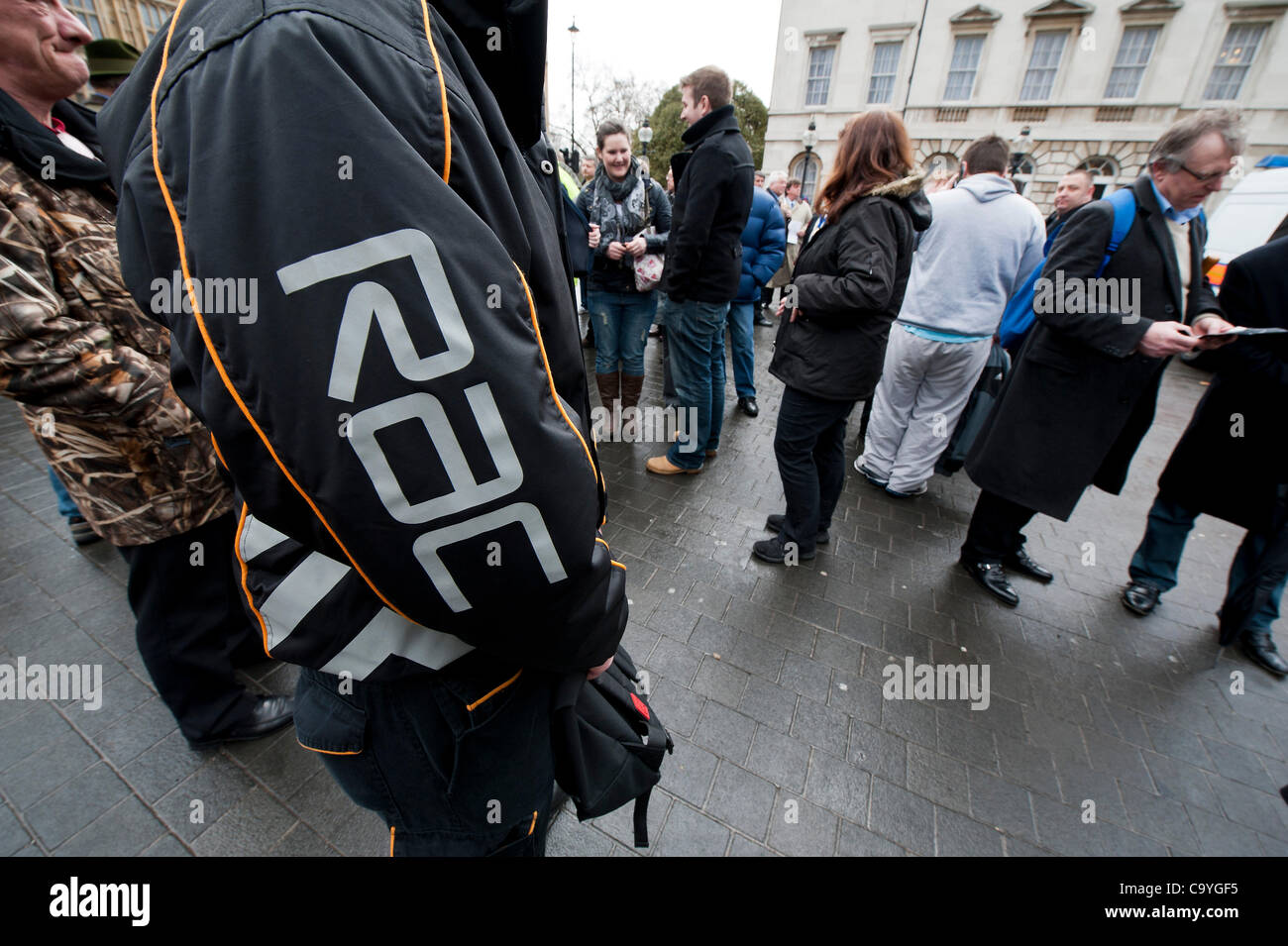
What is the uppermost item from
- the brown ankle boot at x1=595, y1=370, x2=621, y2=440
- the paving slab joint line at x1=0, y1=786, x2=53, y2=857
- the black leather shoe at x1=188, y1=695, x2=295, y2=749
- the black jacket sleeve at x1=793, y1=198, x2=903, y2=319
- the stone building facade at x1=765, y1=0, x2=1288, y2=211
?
the stone building facade at x1=765, y1=0, x2=1288, y2=211

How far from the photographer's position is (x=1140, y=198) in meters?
2.65

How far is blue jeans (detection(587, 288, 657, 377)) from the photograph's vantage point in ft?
14.7

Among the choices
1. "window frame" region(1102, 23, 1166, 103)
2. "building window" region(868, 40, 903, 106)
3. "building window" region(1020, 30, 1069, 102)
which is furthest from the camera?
"building window" region(868, 40, 903, 106)

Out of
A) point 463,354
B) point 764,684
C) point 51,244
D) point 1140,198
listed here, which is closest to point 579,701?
point 463,354

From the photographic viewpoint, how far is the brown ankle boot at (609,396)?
191 inches

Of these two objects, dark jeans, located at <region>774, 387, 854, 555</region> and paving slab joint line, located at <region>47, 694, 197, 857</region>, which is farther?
dark jeans, located at <region>774, 387, 854, 555</region>

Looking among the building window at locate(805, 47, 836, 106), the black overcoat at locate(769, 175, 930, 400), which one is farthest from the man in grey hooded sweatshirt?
the building window at locate(805, 47, 836, 106)

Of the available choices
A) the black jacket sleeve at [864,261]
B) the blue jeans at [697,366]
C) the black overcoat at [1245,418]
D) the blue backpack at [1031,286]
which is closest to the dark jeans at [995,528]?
the black overcoat at [1245,418]

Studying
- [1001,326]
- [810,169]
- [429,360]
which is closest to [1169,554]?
[1001,326]

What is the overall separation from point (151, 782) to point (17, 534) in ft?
7.88

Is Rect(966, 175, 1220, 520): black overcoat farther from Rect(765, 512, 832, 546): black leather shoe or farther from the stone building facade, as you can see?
the stone building facade

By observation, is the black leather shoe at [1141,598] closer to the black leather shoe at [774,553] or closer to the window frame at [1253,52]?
the black leather shoe at [774,553]

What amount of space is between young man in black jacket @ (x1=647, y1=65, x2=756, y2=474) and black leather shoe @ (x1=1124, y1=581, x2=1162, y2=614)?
271 centimetres

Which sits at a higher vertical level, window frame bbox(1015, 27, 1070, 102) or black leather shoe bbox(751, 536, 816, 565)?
window frame bbox(1015, 27, 1070, 102)
